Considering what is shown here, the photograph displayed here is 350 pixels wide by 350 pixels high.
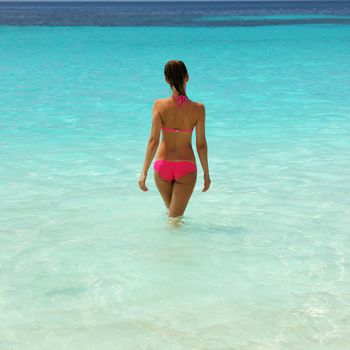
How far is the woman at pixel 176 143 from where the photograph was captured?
542 centimetres

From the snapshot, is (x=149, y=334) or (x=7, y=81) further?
(x=7, y=81)

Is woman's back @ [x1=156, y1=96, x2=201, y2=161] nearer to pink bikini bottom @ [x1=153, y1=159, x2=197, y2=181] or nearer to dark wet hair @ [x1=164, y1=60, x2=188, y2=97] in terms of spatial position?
pink bikini bottom @ [x1=153, y1=159, x2=197, y2=181]

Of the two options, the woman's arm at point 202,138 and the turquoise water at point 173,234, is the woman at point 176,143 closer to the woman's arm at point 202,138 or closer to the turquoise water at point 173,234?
the woman's arm at point 202,138

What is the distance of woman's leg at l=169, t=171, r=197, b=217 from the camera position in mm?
5625

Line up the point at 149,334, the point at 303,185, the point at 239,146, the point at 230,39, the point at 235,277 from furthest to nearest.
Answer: the point at 230,39, the point at 239,146, the point at 303,185, the point at 235,277, the point at 149,334

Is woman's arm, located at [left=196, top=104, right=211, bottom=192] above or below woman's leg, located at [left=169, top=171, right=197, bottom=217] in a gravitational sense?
above

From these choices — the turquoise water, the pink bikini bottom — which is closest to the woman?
the pink bikini bottom

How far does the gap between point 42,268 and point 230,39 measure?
31.5 metres

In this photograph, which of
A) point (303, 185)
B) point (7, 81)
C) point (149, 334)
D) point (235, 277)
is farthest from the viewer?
point (7, 81)

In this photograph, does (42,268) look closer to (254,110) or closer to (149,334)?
(149,334)

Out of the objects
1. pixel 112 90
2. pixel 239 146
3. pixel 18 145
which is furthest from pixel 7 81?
pixel 239 146

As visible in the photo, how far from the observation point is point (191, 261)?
5.41 m

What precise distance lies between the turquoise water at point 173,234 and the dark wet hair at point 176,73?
1355 millimetres

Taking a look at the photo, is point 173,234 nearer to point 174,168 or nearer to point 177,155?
point 174,168
